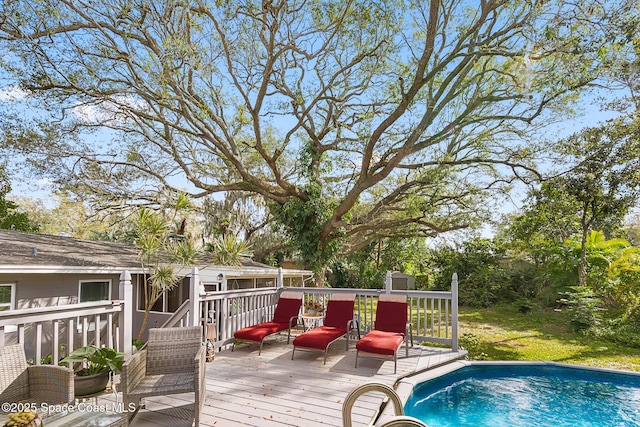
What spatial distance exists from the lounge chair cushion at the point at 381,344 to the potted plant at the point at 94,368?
3.21m

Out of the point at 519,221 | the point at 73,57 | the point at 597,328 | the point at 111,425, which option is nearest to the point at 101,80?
the point at 73,57

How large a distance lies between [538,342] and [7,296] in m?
12.0

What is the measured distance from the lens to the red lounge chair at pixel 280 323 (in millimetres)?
6078

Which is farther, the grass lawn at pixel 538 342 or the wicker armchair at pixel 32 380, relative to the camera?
the grass lawn at pixel 538 342

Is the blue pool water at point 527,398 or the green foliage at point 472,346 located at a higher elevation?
the blue pool water at point 527,398

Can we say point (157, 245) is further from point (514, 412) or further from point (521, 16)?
point (521, 16)

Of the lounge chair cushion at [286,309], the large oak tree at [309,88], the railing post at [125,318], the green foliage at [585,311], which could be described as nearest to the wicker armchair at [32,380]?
the railing post at [125,318]

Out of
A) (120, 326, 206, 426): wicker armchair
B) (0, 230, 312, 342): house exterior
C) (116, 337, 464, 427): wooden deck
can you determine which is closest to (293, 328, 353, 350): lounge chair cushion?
(116, 337, 464, 427): wooden deck

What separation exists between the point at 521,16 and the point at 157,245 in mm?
9266

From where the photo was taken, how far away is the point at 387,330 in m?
6.24

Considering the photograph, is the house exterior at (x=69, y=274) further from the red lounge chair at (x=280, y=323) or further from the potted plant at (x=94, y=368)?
the potted plant at (x=94, y=368)

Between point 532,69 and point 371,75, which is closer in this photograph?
point 532,69

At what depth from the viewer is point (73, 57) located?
341 inches

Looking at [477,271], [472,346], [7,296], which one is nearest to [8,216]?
[7,296]
